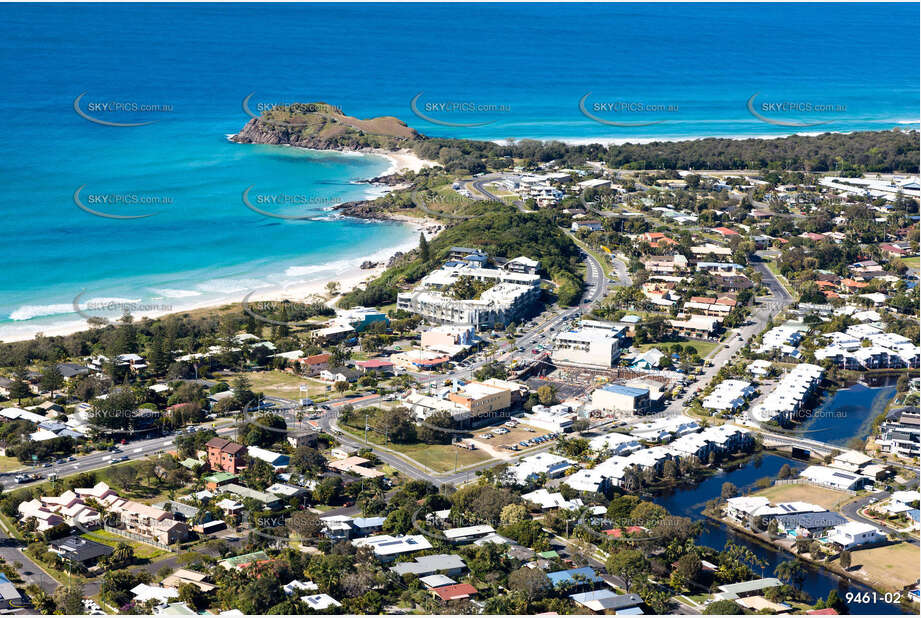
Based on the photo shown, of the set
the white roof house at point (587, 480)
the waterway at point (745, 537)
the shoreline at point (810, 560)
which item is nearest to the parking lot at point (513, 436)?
the white roof house at point (587, 480)

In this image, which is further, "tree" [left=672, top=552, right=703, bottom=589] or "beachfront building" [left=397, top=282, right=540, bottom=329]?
"beachfront building" [left=397, top=282, right=540, bottom=329]

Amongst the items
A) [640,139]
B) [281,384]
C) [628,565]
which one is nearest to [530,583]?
[628,565]

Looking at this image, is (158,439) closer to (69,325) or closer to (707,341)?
(69,325)

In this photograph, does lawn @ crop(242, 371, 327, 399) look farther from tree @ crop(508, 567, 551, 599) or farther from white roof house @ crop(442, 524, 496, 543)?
tree @ crop(508, 567, 551, 599)

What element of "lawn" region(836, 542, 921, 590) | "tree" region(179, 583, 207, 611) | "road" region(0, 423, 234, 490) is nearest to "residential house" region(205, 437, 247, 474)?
"road" region(0, 423, 234, 490)

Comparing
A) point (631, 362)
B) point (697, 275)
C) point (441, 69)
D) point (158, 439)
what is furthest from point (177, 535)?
point (441, 69)

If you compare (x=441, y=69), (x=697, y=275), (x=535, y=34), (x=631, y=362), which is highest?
(x=535, y=34)
